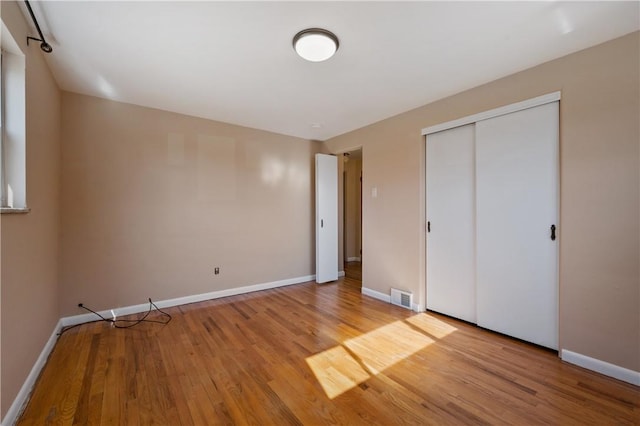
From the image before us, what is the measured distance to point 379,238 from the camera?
3875 millimetres

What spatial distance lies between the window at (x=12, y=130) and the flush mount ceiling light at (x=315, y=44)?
1.90 m

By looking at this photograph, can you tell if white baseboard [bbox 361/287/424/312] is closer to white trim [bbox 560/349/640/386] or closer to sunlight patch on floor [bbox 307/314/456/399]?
sunlight patch on floor [bbox 307/314/456/399]

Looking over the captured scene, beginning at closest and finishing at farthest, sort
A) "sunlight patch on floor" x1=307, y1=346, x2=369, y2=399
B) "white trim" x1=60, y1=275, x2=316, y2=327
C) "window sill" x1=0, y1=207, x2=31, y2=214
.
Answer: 1. "window sill" x1=0, y1=207, x2=31, y2=214
2. "sunlight patch on floor" x1=307, y1=346, x2=369, y2=399
3. "white trim" x1=60, y1=275, x2=316, y2=327

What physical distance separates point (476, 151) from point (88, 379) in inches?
158

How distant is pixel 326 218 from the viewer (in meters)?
4.71

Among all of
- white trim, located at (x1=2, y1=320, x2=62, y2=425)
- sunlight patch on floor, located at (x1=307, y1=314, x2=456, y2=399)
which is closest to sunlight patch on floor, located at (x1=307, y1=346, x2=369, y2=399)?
sunlight patch on floor, located at (x1=307, y1=314, x2=456, y2=399)

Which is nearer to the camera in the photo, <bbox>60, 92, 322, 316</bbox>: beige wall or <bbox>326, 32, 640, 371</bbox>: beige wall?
<bbox>326, 32, 640, 371</bbox>: beige wall

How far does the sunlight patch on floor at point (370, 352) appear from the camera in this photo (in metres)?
2.00

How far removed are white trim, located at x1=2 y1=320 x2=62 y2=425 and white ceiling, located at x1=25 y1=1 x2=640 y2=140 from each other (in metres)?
2.50

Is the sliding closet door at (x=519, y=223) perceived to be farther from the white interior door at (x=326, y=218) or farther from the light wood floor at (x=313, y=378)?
the white interior door at (x=326, y=218)

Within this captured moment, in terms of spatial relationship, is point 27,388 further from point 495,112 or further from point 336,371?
point 495,112

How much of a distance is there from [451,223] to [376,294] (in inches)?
59.1

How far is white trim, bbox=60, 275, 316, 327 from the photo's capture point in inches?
116

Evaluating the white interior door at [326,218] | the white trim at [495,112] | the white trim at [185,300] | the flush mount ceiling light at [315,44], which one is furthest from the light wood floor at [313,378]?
the flush mount ceiling light at [315,44]
